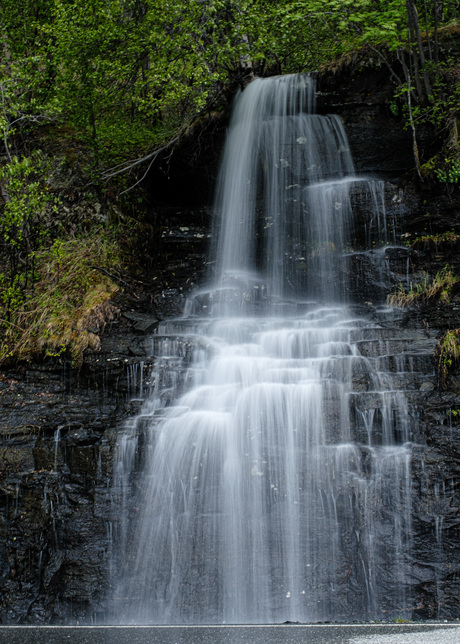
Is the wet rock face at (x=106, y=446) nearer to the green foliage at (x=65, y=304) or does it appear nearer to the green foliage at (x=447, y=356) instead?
the green foliage at (x=447, y=356)

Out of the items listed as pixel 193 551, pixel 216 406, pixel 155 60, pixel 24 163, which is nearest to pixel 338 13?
pixel 155 60

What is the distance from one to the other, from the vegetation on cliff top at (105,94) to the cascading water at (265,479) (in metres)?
2.27

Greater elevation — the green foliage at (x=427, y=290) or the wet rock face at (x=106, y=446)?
the green foliage at (x=427, y=290)

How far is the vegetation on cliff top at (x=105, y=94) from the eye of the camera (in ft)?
29.0

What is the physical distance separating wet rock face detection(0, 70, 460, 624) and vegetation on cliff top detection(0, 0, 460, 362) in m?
0.75

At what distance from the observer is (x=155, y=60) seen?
34.6 ft

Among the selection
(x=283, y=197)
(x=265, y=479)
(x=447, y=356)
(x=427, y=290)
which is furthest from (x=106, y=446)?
(x=283, y=197)

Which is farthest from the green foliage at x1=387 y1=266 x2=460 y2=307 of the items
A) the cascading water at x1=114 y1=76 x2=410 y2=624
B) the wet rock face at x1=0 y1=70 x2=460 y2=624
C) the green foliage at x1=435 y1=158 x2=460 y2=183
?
the green foliage at x1=435 y1=158 x2=460 y2=183

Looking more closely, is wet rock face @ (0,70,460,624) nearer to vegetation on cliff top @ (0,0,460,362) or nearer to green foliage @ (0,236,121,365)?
green foliage @ (0,236,121,365)

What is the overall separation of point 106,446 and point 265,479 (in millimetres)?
1817

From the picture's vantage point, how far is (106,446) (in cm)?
598

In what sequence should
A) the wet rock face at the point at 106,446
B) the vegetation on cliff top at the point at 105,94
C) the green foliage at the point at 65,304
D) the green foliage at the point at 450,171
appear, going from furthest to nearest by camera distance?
the green foliage at the point at 450,171 → the vegetation on cliff top at the point at 105,94 → the green foliage at the point at 65,304 → the wet rock face at the point at 106,446

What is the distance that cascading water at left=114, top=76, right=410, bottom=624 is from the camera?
4887 millimetres

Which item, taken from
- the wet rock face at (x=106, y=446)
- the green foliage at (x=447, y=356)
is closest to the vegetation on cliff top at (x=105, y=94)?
the wet rock face at (x=106, y=446)
